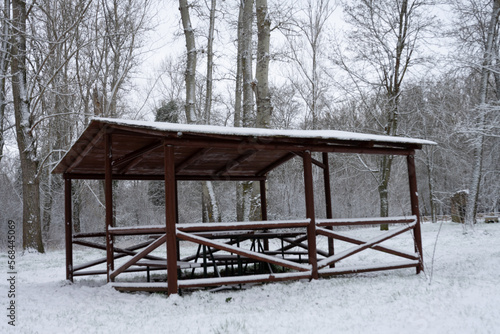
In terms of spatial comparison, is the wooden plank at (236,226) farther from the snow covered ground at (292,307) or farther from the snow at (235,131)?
the snow at (235,131)

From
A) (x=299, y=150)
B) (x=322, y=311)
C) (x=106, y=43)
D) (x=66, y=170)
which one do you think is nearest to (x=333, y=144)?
(x=299, y=150)

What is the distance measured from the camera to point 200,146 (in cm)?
676

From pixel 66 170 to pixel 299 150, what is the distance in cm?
483

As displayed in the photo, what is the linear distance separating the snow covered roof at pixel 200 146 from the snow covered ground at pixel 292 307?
2.27 m

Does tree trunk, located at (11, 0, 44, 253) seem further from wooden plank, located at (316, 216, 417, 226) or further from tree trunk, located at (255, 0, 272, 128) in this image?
wooden plank, located at (316, 216, 417, 226)

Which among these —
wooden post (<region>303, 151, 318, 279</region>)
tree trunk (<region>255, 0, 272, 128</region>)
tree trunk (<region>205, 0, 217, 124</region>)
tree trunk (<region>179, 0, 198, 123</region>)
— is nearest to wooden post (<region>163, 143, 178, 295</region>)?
wooden post (<region>303, 151, 318, 279</region>)

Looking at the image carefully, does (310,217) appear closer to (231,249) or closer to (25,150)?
(231,249)

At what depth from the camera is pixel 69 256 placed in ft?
28.1

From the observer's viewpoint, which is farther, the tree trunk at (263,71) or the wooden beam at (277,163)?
the tree trunk at (263,71)

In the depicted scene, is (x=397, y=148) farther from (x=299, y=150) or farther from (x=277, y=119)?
(x=277, y=119)

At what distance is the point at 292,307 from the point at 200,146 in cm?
274

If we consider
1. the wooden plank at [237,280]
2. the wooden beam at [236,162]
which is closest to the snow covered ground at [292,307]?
the wooden plank at [237,280]

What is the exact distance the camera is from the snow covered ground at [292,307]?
456cm

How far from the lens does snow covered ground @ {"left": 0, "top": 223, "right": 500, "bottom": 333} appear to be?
4.56 m
